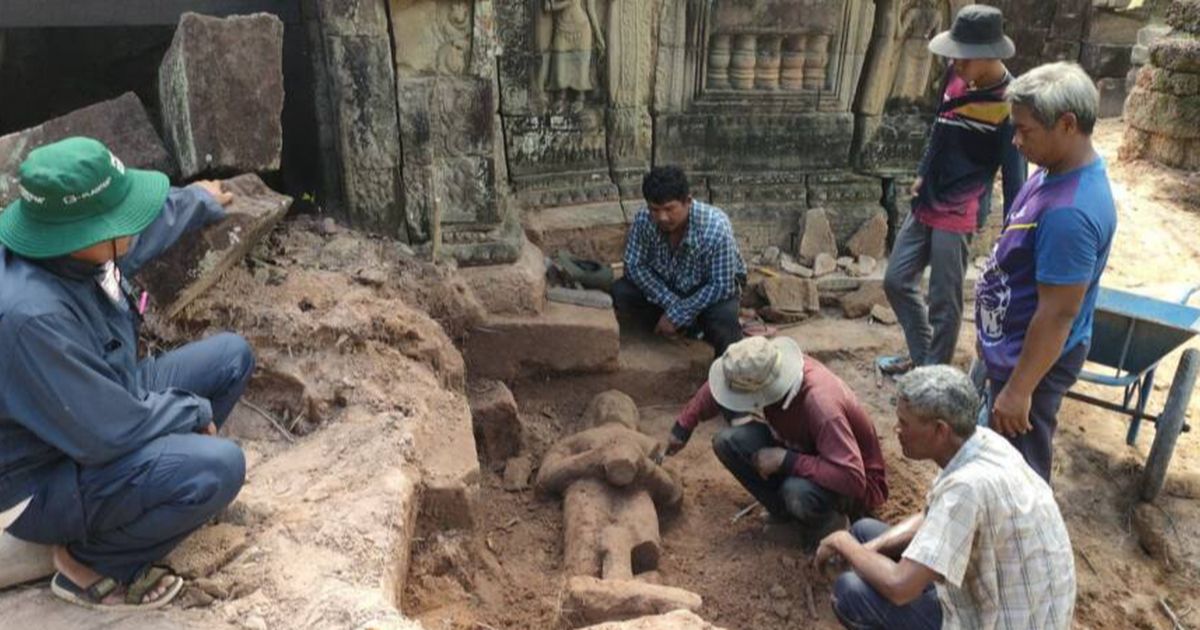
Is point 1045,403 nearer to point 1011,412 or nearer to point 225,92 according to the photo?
point 1011,412

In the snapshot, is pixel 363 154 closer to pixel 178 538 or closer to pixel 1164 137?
pixel 178 538

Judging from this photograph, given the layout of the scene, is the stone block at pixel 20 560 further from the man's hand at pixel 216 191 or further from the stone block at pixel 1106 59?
the stone block at pixel 1106 59

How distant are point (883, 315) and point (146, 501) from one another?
450 centimetres

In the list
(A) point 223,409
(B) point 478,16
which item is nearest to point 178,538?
(A) point 223,409

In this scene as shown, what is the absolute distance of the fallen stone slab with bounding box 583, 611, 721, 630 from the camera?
100 inches

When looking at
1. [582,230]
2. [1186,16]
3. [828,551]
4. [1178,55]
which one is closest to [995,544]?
[828,551]

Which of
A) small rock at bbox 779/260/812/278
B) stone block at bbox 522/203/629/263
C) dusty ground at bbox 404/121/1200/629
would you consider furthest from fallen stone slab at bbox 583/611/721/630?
small rock at bbox 779/260/812/278

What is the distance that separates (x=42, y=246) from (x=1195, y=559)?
469 centimetres

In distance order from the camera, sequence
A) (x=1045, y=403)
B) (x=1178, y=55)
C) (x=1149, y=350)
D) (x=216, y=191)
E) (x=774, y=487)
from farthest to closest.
A: (x=1178, y=55), (x=1149, y=350), (x=774, y=487), (x=216, y=191), (x=1045, y=403)

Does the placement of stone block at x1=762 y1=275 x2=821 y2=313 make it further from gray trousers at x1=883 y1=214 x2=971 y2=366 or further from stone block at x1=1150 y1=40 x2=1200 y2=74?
stone block at x1=1150 y1=40 x2=1200 y2=74

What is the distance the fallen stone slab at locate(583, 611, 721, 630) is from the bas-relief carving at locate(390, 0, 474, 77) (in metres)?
2.93

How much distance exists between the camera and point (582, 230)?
5.59 meters

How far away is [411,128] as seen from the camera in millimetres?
4469

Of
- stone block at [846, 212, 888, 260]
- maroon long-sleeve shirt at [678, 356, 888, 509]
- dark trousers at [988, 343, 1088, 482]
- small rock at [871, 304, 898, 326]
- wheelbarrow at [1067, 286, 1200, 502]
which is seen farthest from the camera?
stone block at [846, 212, 888, 260]
